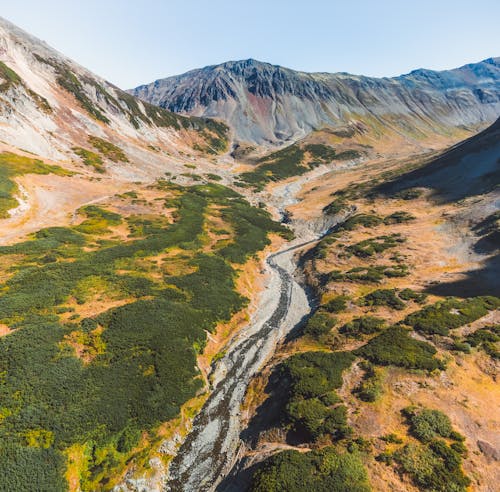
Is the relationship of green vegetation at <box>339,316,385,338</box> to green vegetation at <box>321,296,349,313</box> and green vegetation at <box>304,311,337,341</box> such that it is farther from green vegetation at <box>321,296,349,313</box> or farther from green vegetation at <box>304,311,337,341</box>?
green vegetation at <box>321,296,349,313</box>


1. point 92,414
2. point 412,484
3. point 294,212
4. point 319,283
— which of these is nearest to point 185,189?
point 294,212

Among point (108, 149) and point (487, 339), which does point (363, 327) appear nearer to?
point (487, 339)

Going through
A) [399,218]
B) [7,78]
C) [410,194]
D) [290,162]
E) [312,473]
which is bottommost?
[312,473]

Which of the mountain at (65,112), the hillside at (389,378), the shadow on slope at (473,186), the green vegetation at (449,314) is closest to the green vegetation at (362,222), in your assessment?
the hillside at (389,378)

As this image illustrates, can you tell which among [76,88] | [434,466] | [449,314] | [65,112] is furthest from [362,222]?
[76,88]

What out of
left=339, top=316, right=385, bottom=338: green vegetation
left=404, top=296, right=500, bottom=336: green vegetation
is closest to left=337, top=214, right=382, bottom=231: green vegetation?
left=404, top=296, right=500, bottom=336: green vegetation

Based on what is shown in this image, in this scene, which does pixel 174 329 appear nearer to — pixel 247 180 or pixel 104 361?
pixel 104 361
